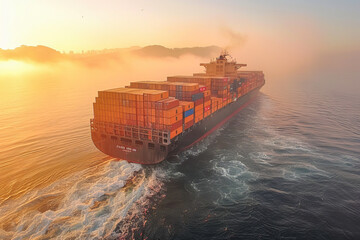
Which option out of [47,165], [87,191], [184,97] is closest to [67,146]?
[47,165]

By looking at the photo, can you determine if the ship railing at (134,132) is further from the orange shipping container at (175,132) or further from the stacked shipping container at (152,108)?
the orange shipping container at (175,132)

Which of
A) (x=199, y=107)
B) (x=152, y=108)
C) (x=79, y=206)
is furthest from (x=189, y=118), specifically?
(x=79, y=206)

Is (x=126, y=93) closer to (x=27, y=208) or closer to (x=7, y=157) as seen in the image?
(x=27, y=208)

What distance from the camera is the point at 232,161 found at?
32.8 metres

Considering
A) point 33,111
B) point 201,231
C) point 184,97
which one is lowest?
point 201,231

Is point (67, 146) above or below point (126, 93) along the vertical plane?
below

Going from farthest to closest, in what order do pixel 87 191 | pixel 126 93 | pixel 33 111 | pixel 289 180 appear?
pixel 33 111
pixel 126 93
pixel 289 180
pixel 87 191

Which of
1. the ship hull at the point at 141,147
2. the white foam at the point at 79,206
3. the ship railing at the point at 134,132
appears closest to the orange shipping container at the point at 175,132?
the ship hull at the point at 141,147

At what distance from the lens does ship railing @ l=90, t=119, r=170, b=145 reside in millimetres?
28000

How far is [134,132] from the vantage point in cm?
2955

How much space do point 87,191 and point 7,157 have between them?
19.1 m

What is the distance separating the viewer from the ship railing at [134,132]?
28000 mm

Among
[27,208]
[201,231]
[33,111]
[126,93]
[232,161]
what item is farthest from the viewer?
[33,111]

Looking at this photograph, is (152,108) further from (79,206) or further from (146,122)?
(79,206)
